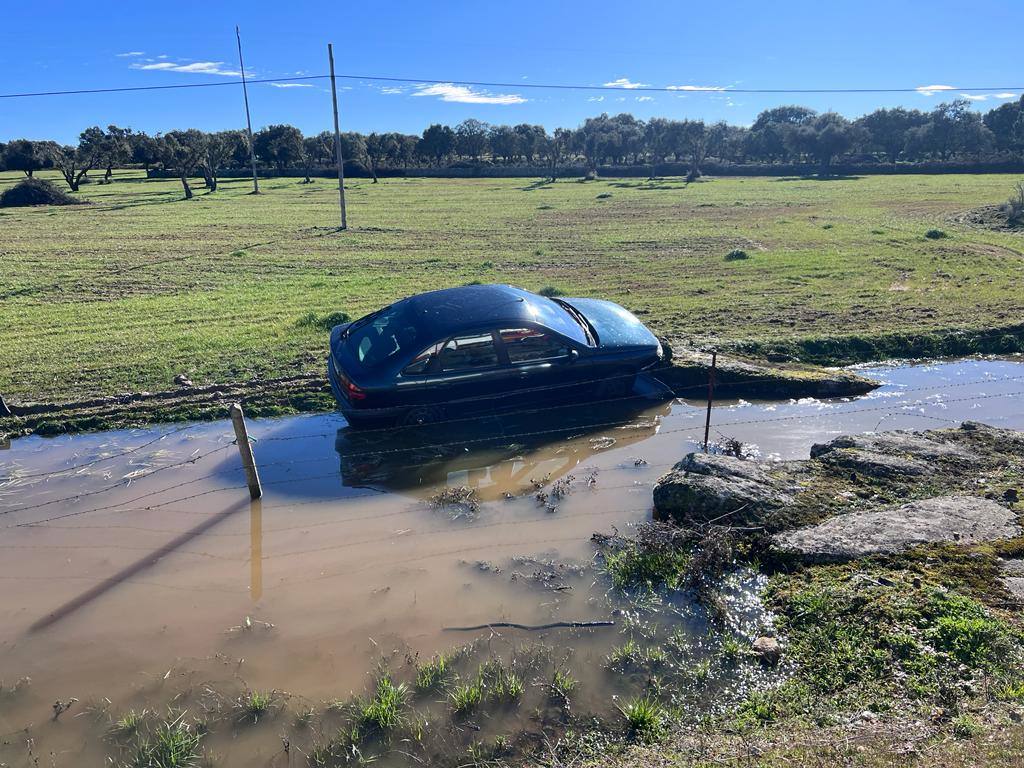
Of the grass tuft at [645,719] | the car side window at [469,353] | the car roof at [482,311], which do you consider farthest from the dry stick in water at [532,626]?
the car roof at [482,311]

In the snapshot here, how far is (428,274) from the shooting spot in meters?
16.1

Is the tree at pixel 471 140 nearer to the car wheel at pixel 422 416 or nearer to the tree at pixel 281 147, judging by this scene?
the tree at pixel 281 147

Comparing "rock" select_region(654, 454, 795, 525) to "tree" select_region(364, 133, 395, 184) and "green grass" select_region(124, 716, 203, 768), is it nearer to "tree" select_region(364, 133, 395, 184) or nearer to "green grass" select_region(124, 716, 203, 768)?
"green grass" select_region(124, 716, 203, 768)

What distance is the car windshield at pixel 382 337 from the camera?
23.9ft

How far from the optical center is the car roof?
7.44 m

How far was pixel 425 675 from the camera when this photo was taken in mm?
4285

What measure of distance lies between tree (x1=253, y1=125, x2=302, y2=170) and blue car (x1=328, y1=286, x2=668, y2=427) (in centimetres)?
6838

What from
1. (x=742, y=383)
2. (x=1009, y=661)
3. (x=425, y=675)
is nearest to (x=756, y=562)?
(x=1009, y=661)

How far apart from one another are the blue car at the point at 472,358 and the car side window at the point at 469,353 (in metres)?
0.01

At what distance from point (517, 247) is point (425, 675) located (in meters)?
17.0

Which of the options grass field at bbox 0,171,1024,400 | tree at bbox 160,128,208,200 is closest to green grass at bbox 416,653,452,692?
grass field at bbox 0,171,1024,400

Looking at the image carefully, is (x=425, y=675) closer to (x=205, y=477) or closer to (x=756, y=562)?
(x=756, y=562)

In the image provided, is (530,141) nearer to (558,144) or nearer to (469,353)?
(558,144)

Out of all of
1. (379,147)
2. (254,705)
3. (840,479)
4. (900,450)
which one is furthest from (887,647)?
(379,147)
